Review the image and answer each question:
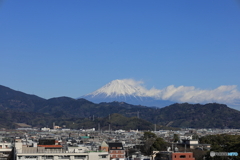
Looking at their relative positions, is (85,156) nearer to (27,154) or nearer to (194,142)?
(27,154)

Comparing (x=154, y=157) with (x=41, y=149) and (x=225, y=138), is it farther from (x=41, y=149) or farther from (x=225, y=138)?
(x=225, y=138)

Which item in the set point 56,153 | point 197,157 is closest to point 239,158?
point 197,157

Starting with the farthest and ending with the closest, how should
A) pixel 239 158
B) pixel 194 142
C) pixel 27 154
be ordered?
1. pixel 194 142
2. pixel 239 158
3. pixel 27 154

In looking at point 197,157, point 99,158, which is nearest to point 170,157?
point 197,157

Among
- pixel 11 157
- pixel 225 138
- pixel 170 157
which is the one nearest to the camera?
pixel 11 157

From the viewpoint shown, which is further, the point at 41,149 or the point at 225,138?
the point at 225,138

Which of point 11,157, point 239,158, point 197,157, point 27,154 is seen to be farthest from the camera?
point 197,157

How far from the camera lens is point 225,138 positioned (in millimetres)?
98125

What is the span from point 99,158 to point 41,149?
6100 mm

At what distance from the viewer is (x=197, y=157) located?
6962 centimetres

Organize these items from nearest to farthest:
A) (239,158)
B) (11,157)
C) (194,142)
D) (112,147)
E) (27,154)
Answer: (27,154), (11,157), (239,158), (112,147), (194,142)

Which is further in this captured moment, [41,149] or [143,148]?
[143,148]

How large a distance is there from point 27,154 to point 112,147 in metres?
36.5

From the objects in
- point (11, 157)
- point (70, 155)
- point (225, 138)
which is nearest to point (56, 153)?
point (70, 155)
